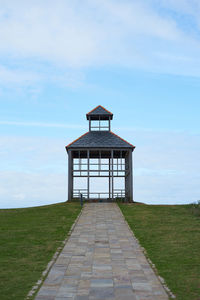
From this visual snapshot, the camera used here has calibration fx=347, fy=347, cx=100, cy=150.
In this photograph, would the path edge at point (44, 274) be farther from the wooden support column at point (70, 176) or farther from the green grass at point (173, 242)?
the wooden support column at point (70, 176)

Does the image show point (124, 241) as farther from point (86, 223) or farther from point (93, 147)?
point (93, 147)

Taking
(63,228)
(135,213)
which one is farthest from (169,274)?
(135,213)

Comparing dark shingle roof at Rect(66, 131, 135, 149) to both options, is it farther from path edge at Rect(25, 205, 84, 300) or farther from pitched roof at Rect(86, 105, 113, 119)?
path edge at Rect(25, 205, 84, 300)

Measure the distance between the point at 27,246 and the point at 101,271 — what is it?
5.15 metres

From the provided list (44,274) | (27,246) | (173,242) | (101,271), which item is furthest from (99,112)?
(44,274)

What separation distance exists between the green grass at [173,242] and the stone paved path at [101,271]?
540mm

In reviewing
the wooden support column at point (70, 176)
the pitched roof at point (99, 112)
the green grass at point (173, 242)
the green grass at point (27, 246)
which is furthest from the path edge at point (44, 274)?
the pitched roof at point (99, 112)

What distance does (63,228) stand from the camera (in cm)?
2047

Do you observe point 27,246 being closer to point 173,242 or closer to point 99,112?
point 173,242

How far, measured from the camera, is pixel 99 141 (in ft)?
122

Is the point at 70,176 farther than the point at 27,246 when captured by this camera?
Yes

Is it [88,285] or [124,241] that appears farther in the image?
[124,241]

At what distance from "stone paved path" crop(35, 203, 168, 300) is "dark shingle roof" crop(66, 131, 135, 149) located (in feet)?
56.3

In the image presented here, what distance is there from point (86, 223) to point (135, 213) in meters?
5.80
